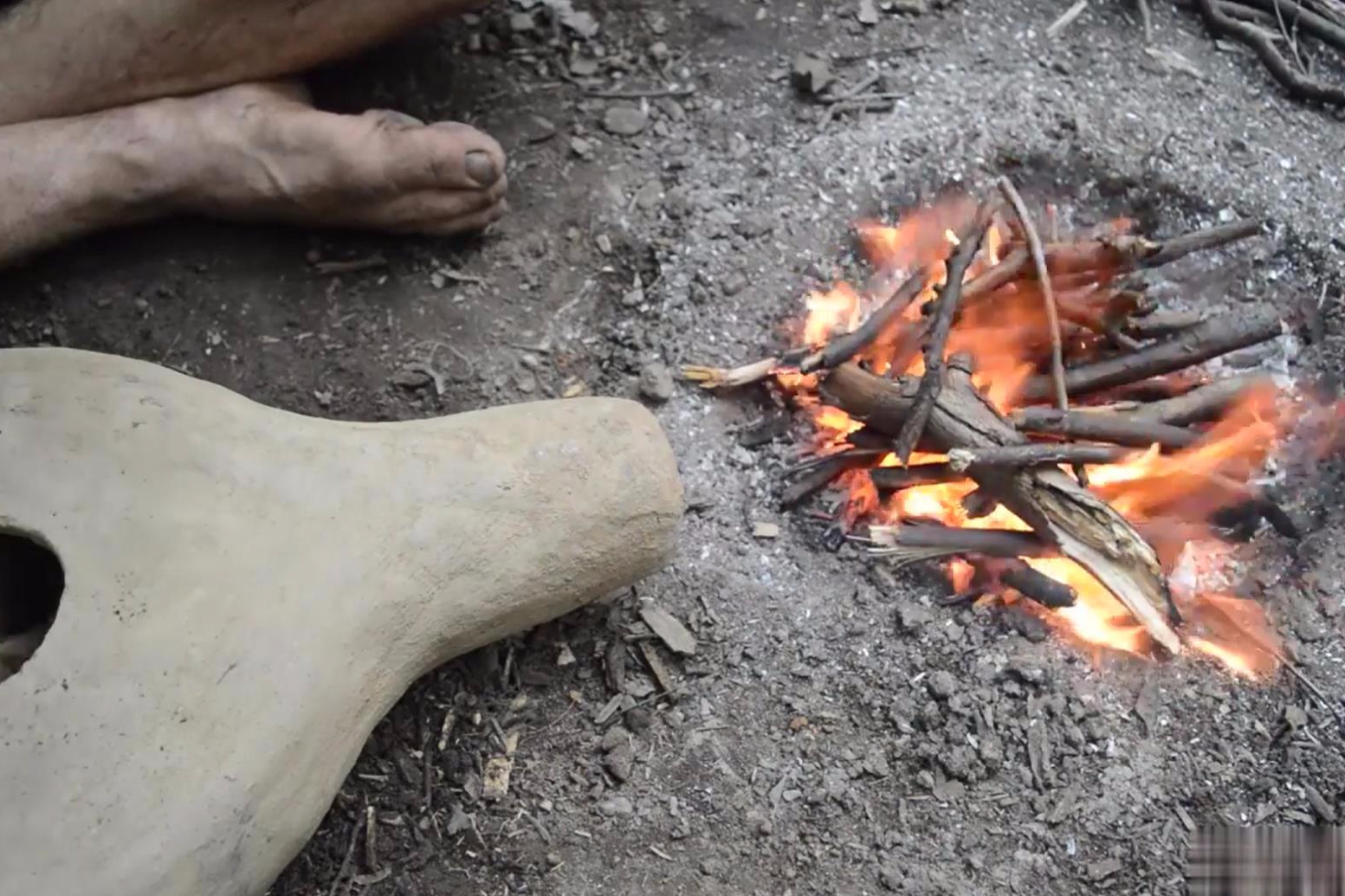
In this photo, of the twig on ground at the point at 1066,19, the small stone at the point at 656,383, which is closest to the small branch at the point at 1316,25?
the twig on ground at the point at 1066,19

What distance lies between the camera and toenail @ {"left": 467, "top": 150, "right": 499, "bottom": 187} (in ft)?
7.69

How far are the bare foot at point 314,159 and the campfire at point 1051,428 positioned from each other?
2.01 feet

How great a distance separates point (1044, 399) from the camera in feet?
7.84

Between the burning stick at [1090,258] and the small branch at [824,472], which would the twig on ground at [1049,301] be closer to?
the burning stick at [1090,258]

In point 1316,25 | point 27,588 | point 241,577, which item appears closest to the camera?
point 241,577

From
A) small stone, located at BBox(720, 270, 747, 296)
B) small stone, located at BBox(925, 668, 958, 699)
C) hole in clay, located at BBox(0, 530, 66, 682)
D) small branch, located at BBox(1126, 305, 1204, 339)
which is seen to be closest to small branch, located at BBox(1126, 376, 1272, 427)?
small branch, located at BBox(1126, 305, 1204, 339)

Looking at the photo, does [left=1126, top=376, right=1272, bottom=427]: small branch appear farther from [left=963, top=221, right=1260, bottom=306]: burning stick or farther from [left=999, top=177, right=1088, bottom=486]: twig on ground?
[left=963, top=221, right=1260, bottom=306]: burning stick

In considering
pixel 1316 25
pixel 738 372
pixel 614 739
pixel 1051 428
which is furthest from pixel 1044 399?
→ pixel 1316 25

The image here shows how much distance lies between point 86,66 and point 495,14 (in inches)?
35.8

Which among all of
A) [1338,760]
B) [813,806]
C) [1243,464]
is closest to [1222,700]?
[1338,760]

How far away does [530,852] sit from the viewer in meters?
1.97

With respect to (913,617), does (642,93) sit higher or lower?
higher

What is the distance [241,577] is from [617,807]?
2.41 feet

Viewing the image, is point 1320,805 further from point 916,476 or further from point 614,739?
point 614,739
